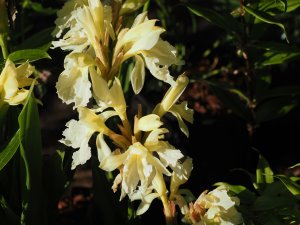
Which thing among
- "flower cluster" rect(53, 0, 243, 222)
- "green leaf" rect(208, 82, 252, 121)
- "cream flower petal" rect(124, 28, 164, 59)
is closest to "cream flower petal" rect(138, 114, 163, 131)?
"flower cluster" rect(53, 0, 243, 222)

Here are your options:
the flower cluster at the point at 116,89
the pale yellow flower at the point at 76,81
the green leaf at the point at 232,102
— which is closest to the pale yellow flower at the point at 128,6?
the flower cluster at the point at 116,89

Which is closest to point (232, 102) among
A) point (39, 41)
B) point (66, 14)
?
point (39, 41)

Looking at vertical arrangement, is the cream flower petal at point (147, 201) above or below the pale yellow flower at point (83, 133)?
below

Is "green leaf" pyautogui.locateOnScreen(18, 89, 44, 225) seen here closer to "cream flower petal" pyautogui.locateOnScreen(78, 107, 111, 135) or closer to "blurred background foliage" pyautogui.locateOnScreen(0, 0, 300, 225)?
"blurred background foliage" pyautogui.locateOnScreen(0, 0, 300, 225)

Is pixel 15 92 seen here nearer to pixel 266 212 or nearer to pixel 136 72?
pixel 136 72

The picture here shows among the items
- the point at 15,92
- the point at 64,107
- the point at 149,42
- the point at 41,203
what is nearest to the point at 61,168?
the point at 41,203

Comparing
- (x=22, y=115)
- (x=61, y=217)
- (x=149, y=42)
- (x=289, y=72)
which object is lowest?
(x=289, y=72)

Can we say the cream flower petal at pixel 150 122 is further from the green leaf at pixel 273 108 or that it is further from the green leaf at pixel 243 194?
the green leaf at pixel 273 108

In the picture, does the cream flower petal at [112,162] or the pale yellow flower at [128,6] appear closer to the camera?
the cream flower petal at [112,162]
